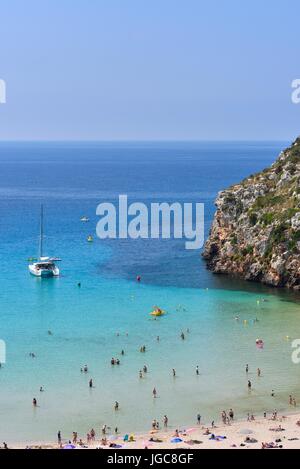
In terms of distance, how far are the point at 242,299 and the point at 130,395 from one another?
27412mm

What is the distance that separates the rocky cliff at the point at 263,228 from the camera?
86875 millimetres

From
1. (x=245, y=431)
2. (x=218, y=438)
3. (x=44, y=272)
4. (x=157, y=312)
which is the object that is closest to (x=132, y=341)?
(x=157, y=312)

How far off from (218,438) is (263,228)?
44.9 meters

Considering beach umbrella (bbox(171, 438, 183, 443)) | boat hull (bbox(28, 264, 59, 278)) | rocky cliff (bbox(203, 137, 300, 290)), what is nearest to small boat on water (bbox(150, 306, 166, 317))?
rocky cliff (bbox(203, 137, 300, 290))

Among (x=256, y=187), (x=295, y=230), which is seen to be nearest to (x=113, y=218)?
(x=256, y=187)

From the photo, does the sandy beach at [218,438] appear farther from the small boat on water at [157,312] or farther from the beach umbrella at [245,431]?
the small boat on water at [157,312]

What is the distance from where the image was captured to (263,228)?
91.6 m

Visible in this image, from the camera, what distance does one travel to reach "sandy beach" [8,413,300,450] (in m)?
47.8

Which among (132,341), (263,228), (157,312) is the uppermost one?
(263,228)

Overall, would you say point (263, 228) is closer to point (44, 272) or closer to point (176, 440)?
point (44, 272)

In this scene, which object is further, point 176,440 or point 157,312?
point 157,312

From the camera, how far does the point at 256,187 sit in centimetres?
9800

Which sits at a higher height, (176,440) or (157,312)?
(157,312)

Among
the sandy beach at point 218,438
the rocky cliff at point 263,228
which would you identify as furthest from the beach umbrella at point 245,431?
the rocky cliff at point 263,228
